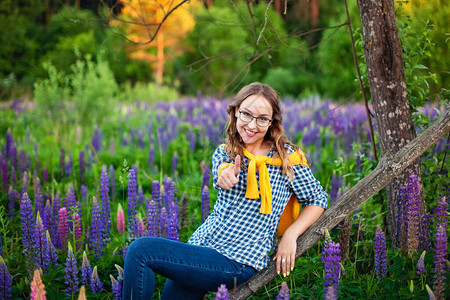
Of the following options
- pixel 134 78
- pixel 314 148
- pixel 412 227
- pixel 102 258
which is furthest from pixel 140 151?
pixel 134 78

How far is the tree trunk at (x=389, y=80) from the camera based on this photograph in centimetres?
304

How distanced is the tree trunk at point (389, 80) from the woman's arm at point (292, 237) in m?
0.85

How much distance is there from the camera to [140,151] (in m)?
6.32

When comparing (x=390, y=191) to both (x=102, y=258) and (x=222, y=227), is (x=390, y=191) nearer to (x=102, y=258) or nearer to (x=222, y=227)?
(x=222, y=227)

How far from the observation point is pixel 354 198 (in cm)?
256

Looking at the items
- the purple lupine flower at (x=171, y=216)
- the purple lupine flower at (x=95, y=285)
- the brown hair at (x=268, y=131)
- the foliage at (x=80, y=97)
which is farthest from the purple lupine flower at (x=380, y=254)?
the foliage at (x=80, y=97)

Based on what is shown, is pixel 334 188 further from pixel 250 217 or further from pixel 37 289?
pixel 37 289

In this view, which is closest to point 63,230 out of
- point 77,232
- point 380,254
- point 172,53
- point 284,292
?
point 77,232

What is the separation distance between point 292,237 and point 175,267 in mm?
666

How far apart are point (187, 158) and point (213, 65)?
14942 mm

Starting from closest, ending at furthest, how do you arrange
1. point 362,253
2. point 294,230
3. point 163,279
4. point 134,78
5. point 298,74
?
point 294,230 → point 163,279 → point 362,253 → point 298,74 → point 134,78

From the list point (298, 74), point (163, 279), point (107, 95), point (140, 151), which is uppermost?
point (298, 74)

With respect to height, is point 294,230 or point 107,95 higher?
point 107,95

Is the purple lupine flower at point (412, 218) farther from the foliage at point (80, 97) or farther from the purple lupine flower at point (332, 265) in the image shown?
the foliage at point (80, 97)
